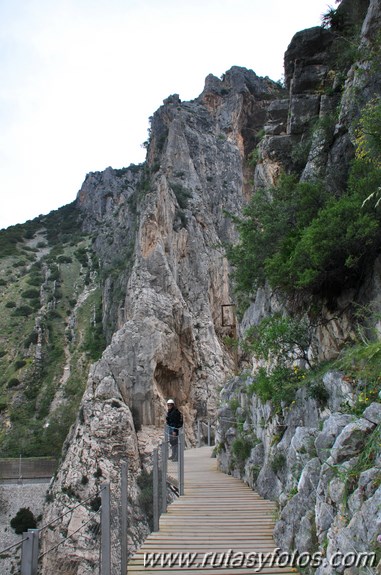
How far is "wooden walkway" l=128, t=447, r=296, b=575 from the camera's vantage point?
5543 millimetres

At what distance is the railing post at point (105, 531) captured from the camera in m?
5.33

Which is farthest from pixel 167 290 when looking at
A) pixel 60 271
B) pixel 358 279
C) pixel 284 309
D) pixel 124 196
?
pixel 124 196

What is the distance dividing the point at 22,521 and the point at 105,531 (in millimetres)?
29293

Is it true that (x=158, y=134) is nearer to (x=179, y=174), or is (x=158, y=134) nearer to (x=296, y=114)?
(x=179, y=174)

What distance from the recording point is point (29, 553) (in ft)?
12.6

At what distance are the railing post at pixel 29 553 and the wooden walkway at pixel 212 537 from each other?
2.00m

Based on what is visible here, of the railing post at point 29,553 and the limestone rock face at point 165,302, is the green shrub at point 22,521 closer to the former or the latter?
the limestone rock face at point 165,302

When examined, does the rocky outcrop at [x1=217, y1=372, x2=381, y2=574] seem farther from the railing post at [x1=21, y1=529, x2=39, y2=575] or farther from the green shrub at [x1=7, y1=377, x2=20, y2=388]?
the green shrub at [x1=7, y1=377, x2=20, y2=388]

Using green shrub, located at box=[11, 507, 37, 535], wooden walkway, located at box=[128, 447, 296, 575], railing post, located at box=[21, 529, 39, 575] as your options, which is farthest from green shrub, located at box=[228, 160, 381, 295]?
green shrub, located at box=[11, 507, 37, 535]

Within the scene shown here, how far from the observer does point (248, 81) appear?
50.3 metres

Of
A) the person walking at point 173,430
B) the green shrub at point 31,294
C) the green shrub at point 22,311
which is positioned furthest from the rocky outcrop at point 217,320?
the green shrub at point 22,311

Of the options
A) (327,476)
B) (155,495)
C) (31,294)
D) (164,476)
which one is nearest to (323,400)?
(327,476)

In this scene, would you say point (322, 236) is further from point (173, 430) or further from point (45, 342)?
point (45, 342)

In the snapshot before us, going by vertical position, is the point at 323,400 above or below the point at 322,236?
below
